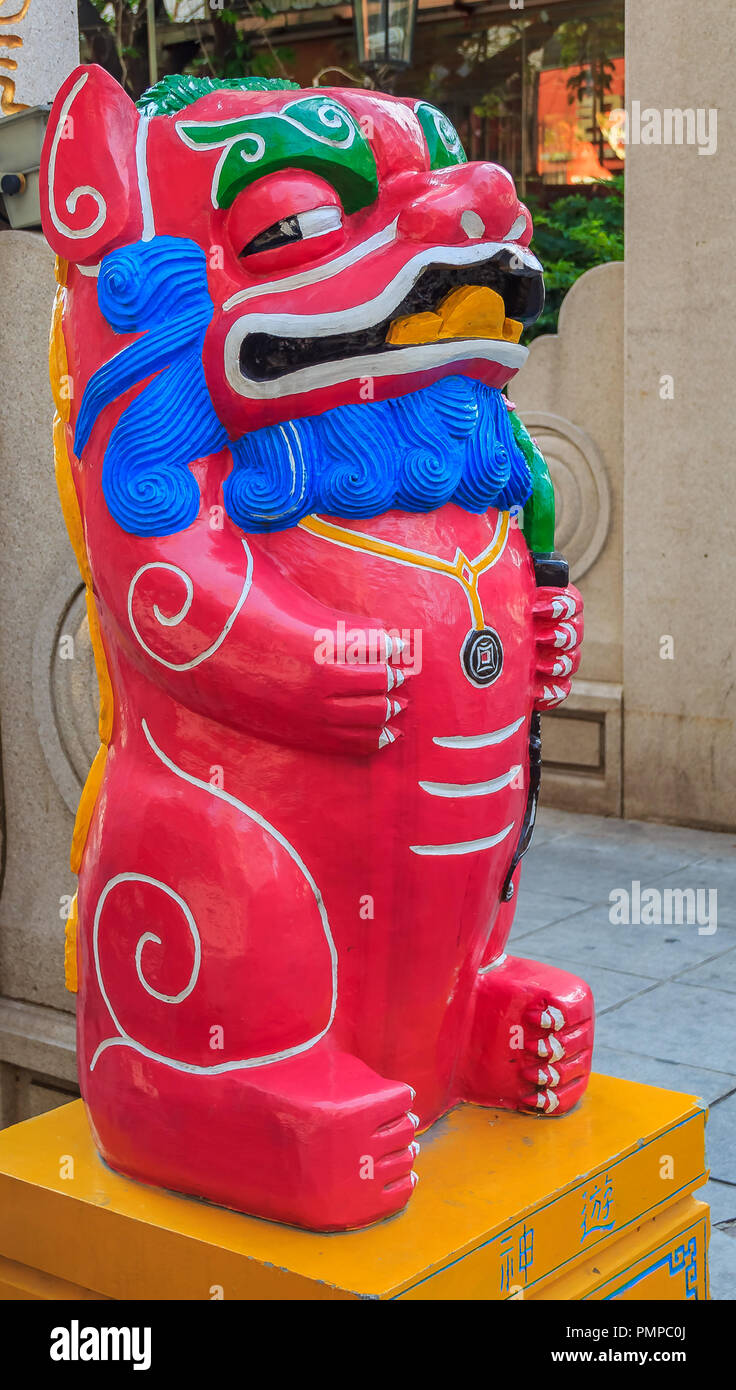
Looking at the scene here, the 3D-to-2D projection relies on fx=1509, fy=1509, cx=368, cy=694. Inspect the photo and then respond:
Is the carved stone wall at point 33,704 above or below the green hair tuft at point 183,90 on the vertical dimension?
below

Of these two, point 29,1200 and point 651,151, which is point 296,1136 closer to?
point 29,1200

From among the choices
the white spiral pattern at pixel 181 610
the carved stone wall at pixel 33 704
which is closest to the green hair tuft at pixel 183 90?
the white spiral pattern at pixel 181 610

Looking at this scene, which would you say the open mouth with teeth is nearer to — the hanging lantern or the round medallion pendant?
the round medallion pendant

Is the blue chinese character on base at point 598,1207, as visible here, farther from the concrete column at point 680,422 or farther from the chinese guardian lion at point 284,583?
the concrete column at point 680,422

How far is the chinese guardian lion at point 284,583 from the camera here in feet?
7.10

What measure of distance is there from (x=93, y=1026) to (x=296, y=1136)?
0.42 metres

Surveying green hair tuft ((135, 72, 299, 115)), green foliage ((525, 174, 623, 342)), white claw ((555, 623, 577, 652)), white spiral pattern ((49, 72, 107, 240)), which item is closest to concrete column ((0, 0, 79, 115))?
green hair tuft ((135, 72, 299, 115))

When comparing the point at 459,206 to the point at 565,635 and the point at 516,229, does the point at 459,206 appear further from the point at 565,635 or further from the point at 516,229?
the point at 565,635

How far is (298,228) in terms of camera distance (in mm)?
2164

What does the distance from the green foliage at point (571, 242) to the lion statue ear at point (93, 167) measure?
6.96 m

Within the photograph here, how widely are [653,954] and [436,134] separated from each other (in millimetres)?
3481

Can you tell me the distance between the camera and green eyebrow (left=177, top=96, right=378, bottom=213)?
2.15m

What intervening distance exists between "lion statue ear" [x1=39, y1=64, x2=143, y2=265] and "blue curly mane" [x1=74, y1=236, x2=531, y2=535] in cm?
4
